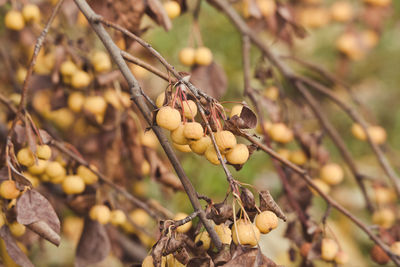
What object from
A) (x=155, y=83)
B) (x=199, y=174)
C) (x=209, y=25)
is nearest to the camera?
(x=199, y=174)

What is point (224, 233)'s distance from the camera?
2.26 feet

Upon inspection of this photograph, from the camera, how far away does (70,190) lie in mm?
950

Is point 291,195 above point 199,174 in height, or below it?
below

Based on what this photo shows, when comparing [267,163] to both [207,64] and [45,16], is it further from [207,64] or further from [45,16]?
[45,16]

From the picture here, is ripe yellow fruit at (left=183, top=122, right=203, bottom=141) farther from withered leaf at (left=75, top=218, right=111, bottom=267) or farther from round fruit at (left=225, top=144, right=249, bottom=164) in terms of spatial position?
withered leaf at (left=75, top=218, right=111, bottom=267)

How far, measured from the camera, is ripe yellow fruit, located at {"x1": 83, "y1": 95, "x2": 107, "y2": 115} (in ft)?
3.41

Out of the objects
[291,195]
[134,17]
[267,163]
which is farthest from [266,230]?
[267,163]

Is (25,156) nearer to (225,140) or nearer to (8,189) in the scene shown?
(8,189)

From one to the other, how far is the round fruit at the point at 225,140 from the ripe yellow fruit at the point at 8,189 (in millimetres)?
329

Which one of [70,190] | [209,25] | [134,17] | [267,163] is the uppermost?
[209,25]

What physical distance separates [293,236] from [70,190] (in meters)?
0.50

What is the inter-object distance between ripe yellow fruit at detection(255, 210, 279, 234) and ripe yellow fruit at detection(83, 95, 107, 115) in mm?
528

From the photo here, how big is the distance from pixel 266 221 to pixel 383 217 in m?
0.70

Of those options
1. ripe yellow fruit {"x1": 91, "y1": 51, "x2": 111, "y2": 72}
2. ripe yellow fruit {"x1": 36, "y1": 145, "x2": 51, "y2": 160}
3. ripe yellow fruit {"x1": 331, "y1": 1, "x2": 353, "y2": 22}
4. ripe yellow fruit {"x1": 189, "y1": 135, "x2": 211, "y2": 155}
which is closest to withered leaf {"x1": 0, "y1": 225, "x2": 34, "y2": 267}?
ripe yellow fruit {"x1": 36, "y1": 145, "x2": 51, "y2": 160}
